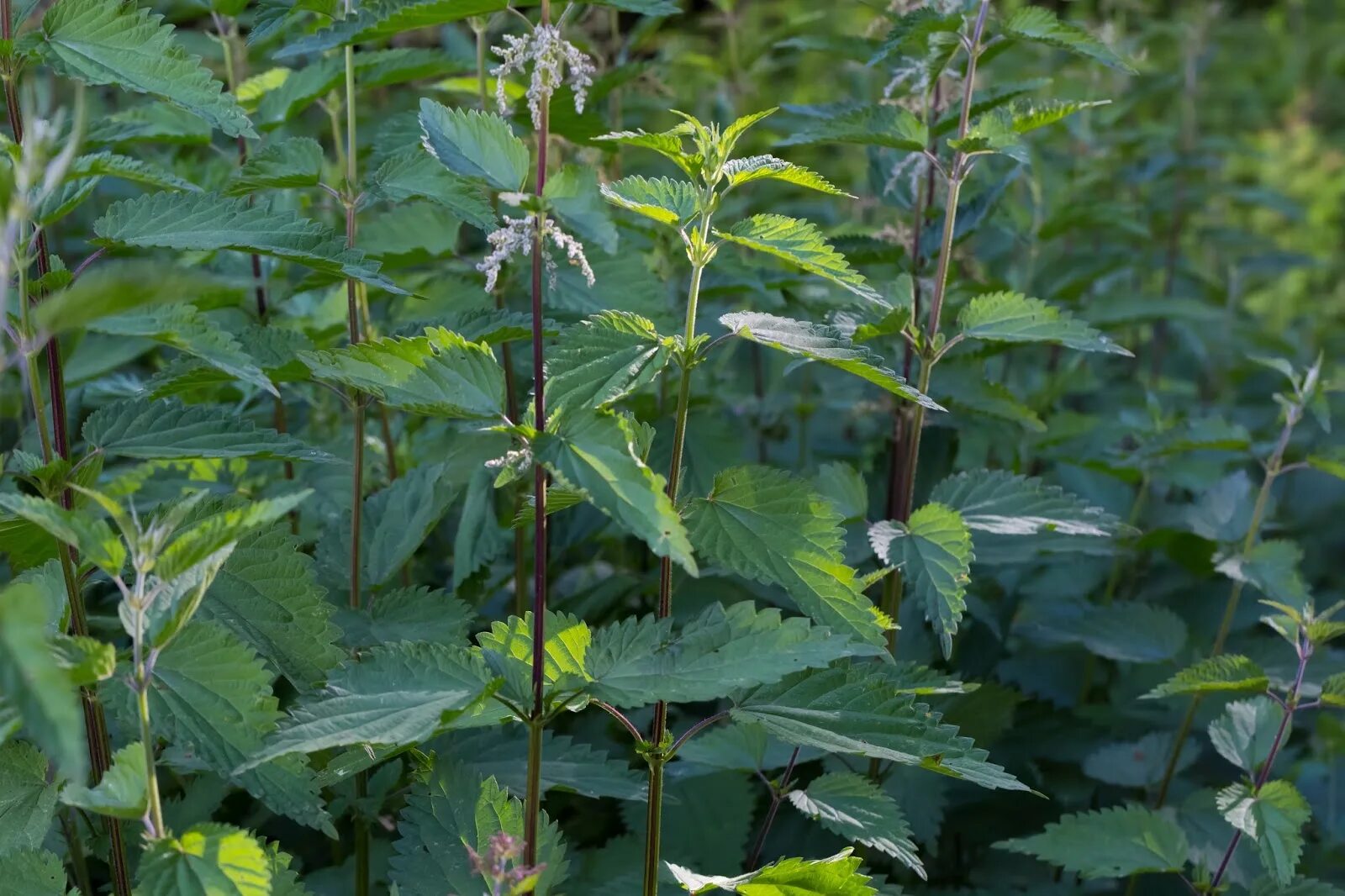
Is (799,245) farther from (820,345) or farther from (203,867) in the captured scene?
(203,867)

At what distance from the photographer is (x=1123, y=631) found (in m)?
2.28

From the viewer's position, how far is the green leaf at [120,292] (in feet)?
3.04

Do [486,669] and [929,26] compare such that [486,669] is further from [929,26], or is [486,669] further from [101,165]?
[929,26]

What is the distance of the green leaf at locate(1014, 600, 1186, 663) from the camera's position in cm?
222

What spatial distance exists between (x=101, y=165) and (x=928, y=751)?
112cm

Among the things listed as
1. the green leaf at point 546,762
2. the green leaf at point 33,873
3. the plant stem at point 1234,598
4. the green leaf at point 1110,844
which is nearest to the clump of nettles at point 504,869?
the green leaf at point 546,762

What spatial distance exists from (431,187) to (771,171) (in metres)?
0.54

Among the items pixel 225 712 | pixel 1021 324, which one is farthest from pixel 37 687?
pixel 1021 324

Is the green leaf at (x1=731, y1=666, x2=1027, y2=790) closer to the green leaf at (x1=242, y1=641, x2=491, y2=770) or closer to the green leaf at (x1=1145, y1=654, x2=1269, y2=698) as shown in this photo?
the green leaf at (x1=242, y1=641, x2=491, y2=770)

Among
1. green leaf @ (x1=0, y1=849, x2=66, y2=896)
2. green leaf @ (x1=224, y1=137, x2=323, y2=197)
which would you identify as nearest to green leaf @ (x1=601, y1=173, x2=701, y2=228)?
green leaf @ (x1=224, y1=137, x2=323, y2=197)

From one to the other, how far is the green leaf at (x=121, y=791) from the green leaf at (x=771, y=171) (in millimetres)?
839

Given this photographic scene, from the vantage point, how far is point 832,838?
2123mm

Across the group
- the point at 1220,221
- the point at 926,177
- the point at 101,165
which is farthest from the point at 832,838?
the point at 1220,221

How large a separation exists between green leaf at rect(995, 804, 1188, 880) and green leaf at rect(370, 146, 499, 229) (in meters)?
1.20
